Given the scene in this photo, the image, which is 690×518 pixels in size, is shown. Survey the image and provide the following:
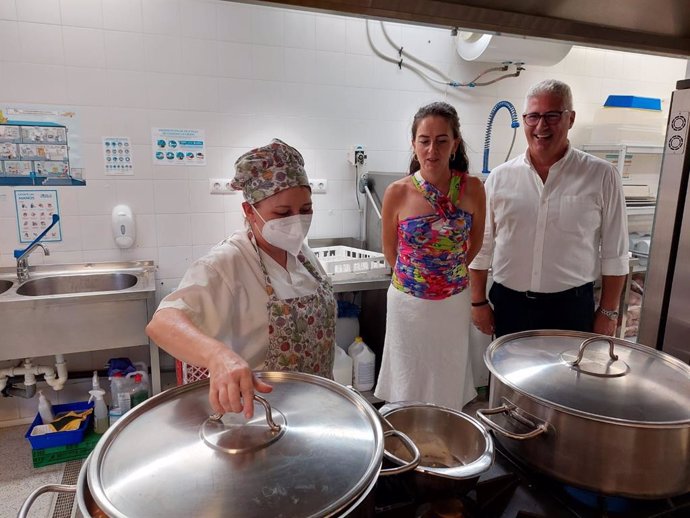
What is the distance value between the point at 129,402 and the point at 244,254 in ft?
6.01

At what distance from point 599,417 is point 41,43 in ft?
9.36

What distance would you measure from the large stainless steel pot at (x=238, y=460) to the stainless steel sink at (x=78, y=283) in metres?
2.08

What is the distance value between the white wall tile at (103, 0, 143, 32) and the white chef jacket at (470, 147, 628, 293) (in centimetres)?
212

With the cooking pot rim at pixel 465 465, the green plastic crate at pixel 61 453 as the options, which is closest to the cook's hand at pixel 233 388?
the cooking pot rim at pixel 465 465

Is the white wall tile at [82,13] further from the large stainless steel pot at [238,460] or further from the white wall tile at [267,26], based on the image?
the large stainless steel pot at [238,460]

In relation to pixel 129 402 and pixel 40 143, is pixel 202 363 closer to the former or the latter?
pixel 129 402

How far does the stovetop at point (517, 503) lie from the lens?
0.62 metres

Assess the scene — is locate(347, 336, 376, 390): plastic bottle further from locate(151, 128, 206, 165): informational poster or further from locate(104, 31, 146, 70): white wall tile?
locate(104, 31, 146, 70): white wall tile

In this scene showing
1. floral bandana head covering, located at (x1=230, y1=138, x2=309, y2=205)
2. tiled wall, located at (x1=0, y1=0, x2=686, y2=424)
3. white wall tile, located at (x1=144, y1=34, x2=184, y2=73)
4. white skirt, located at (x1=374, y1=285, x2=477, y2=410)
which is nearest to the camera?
floral bandana head covering, located at (x1=230, y1=138, x2=309, y2=205)

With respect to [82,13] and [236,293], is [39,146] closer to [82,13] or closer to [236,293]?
[82,13]

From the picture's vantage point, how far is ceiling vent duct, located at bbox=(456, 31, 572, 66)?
2.80 m

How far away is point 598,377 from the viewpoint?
28.8 inches

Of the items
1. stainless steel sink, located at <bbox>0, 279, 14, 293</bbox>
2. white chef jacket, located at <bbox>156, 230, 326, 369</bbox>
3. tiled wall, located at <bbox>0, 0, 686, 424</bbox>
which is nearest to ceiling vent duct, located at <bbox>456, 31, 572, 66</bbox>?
tiled wall, located at <bbox>0, 0, 686, 424</bbox>

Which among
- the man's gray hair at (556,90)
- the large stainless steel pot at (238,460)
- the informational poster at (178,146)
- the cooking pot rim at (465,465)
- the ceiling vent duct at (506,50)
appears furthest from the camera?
the ceiling vent duct at (506,50)
